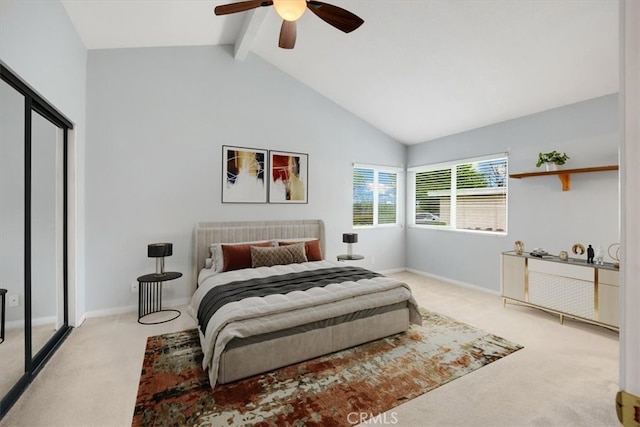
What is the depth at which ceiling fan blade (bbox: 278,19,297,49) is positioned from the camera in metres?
2.67

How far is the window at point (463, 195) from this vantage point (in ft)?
15.6

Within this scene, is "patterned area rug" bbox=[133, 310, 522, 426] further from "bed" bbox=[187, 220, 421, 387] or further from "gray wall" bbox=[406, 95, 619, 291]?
"gray wall" bbox=[406, 95, 619, 291]

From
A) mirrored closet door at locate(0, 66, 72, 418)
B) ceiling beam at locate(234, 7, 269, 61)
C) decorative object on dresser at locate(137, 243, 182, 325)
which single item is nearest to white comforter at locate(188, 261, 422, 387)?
decorative object on dresser at locate(137, 243, 182, 325)

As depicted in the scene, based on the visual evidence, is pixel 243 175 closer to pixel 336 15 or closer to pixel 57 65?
pixel 57 65

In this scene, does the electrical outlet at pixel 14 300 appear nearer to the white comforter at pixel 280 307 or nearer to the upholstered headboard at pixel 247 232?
the white comforter at pixel 280 307

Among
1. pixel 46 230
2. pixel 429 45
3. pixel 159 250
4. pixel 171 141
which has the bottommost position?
pixel 159 250

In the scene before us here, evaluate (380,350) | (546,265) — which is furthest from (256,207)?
(546,265)

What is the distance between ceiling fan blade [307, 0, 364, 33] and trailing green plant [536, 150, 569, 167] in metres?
3.03

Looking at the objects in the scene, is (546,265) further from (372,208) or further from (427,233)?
(372,208)

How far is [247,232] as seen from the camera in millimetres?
4531

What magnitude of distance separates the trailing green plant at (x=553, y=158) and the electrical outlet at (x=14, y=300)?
5.51 metres

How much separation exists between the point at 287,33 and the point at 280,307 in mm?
2414

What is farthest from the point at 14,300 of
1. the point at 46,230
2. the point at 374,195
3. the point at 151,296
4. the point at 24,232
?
the point at 374,195

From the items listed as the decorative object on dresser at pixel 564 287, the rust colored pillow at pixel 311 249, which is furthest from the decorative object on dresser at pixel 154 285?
the decorative object on dresser at pixel 564 287
